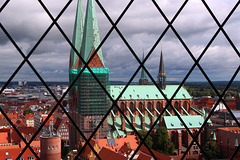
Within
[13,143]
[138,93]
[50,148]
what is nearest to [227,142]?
[138,93]

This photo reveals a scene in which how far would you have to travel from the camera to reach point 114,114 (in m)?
38.5

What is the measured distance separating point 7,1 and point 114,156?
18.8m

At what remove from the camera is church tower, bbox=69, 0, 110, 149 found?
33750mm

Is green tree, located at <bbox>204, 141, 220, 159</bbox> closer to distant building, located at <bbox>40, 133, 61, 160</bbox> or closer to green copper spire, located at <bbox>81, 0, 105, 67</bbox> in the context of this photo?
distant building, located at <bbox>40, 133, 61, 160</bbox>

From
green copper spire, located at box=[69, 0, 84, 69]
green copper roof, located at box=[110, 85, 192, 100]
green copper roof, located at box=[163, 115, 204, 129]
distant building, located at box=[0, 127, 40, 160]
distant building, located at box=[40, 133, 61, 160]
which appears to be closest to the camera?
distant building, located at box=[40, 133, 61, 160]

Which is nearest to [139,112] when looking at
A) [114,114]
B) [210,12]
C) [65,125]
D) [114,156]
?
[114,114]

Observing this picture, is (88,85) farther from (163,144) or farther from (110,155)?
(110,155)

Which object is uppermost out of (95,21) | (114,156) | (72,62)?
(95,21)

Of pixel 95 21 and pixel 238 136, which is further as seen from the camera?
pixel 95 21

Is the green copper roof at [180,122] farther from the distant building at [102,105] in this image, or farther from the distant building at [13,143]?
the distant building at [13,143]

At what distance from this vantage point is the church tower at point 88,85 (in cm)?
3375

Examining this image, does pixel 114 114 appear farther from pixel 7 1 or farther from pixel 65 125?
pixel 7 1

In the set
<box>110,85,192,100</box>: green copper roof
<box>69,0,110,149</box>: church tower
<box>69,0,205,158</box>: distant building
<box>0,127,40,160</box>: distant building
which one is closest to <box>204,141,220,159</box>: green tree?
<box>69,0,205,158</box>: distant building

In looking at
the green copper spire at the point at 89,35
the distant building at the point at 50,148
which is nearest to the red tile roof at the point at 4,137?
the green copper spire at the point at 89,35
